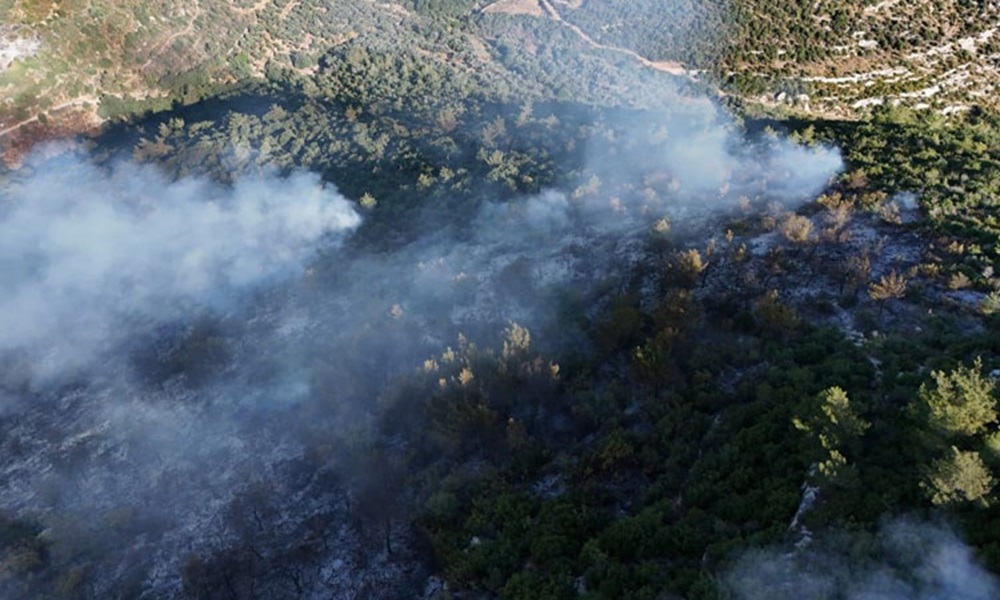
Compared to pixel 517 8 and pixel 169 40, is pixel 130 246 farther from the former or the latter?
pixel 517 8

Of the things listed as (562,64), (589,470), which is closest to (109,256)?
(589,470)

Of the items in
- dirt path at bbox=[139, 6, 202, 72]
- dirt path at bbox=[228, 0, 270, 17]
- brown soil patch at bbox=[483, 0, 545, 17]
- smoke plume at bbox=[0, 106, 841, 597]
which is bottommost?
smoke plume at bbox=[0, 106, 841, 597]

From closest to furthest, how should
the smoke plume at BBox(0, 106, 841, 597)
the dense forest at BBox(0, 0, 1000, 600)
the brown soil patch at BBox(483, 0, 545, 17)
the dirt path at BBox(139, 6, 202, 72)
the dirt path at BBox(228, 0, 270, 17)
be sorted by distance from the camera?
the dense forest at BBox(0, 0, 1000, 600)
the smoke plume at BBox(0, 106, 841, 597)
the dirt path at BBox(139, 6, 202, 72)
the dirt path at BBox(228, 0, 270, 17)
the brown soil patch at BBox(483, 0, 545, 17)

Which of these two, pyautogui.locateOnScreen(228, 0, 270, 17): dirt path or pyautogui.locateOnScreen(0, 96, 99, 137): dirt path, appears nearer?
pyautogui.locateOnScreen(0, 96, 99, 137): dirt path

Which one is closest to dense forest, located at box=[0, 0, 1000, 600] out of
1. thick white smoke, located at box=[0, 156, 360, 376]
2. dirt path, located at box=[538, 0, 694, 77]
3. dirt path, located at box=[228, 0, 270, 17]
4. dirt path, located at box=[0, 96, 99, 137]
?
thick white smoke, located at box=[0, 156, 360, 376]

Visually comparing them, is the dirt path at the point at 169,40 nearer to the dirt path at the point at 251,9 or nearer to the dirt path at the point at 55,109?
the dirt path at the point at 251,9

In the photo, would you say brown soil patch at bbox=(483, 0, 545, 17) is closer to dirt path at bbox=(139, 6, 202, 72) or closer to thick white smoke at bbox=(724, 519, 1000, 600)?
dirt path at bbox=(139, 6, 202, 72)

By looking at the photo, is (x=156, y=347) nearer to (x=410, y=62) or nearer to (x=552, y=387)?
(x=552, y=387)
